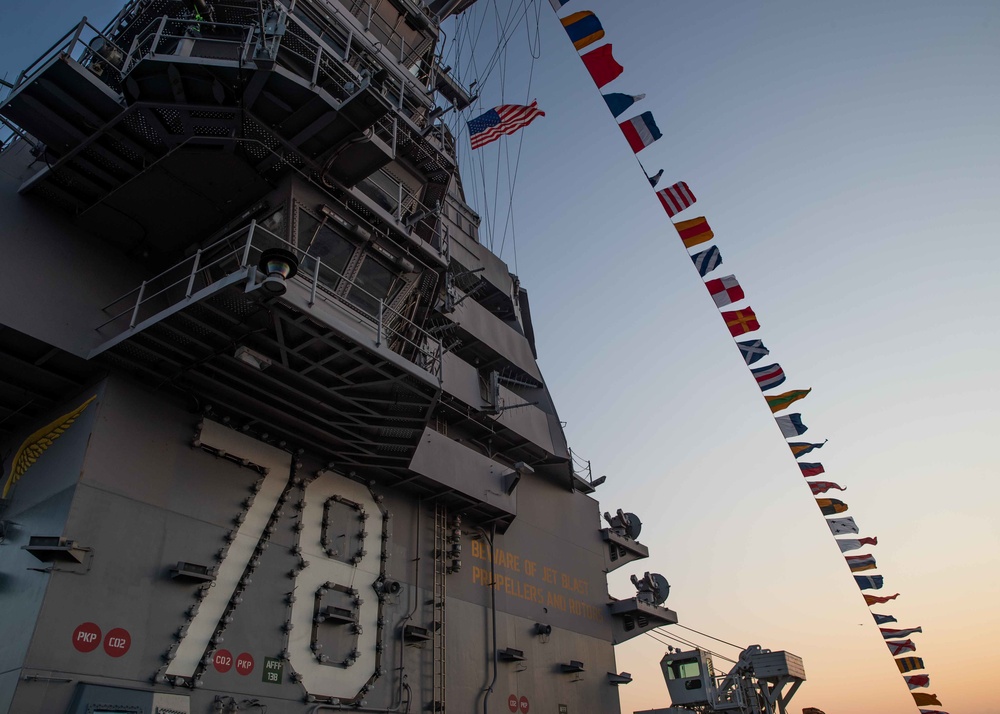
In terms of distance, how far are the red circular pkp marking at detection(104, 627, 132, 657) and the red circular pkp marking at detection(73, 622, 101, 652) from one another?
0.47 ft

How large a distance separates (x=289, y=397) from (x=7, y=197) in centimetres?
628

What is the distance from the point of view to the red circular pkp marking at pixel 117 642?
1052cm

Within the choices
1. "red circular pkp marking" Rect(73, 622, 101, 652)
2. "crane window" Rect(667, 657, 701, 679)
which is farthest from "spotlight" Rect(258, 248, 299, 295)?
"crane window" Rect(667, 657, 701, 679)

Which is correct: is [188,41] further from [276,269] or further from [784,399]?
[784,399]

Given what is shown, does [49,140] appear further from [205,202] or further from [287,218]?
[287,218]

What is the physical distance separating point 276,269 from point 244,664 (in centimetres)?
722

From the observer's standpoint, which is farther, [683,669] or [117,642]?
[683,669]

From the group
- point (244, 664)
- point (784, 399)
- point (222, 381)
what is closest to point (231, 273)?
point (222, 381)

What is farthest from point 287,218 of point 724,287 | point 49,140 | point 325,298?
point 724,287

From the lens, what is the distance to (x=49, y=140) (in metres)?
12.2

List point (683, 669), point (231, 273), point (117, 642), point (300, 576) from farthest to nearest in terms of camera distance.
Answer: point (683, 669), point (300, 576), point (231, 273), point (117, 642)

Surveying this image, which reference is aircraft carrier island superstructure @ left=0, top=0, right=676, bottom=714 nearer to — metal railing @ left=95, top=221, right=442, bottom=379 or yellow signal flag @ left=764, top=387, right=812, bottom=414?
metal railing @ left=95, top=221, right=442, bottom=379

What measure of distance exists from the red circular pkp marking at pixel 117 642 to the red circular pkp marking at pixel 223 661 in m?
1.51

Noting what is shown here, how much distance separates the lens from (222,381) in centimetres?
1281
